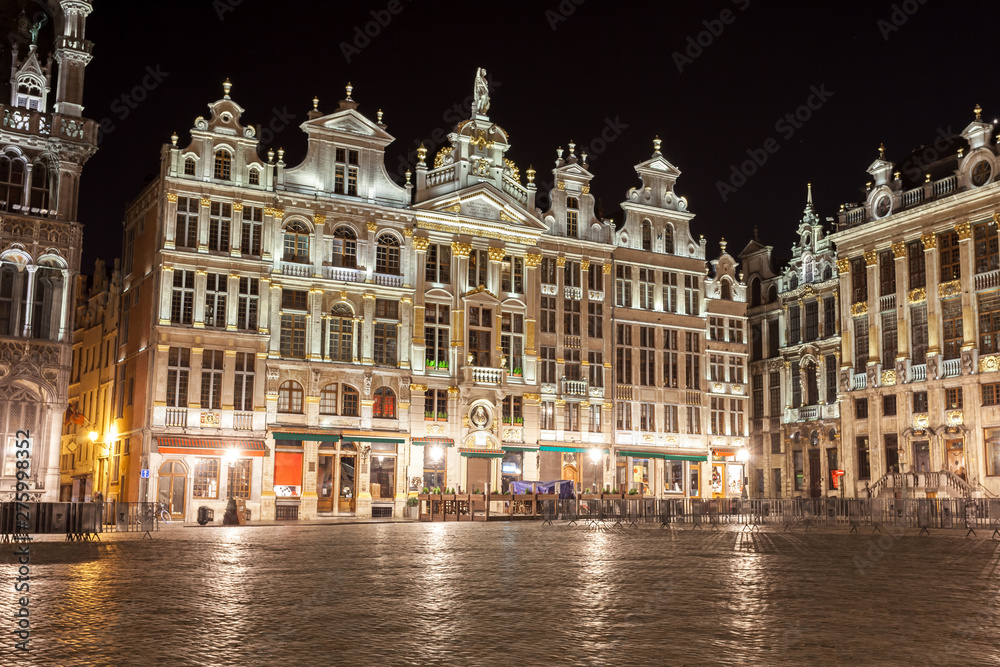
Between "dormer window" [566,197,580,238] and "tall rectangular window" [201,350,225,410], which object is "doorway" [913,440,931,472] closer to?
"dormer window" [566,197,580,238]

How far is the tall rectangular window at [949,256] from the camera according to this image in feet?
178

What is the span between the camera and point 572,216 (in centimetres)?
6022

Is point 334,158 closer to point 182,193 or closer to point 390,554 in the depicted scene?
point 182,193

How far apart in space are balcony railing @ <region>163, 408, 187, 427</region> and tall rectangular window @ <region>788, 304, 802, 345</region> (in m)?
39.7

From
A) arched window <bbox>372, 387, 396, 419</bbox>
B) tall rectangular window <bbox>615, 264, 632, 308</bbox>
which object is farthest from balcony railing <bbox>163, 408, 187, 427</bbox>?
tall rectangular window <bbox>615, 264, 632, 308</bbox>

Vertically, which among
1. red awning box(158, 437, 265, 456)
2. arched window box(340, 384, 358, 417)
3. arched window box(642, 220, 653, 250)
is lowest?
red awning box(158, 437, 265, 456)

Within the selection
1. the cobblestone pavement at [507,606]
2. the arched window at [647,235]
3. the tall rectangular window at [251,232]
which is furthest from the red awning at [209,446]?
the arched window at [647,235]

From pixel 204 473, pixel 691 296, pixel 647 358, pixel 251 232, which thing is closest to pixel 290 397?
pixel 204 473

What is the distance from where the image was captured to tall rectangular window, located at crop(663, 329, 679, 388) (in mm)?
61425

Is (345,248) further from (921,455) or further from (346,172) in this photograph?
(921,455)

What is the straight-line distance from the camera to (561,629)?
437 inches

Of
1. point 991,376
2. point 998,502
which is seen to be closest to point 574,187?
point 991,376

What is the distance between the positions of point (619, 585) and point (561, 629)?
4.66 m

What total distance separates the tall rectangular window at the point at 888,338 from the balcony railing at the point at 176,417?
38.3 meters
